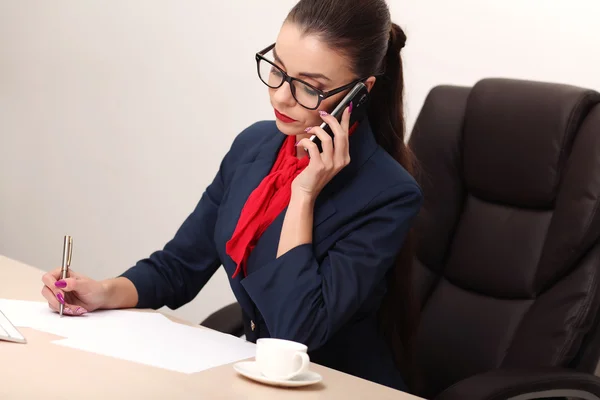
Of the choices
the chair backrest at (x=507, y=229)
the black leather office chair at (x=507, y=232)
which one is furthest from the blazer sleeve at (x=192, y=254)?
the chair backrest at (x=507, y=229)

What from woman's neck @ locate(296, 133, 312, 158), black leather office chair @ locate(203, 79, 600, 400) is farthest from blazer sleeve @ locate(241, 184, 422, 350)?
black leather office chair @ locate(203, 79, 600, 400)

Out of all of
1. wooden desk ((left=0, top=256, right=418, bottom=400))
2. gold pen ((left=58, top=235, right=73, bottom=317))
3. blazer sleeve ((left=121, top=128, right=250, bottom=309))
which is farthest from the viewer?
blazer sleeve ((left=121, top=128, right=250, bottom=309))

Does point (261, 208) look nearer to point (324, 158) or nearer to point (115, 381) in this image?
point (324, 158)

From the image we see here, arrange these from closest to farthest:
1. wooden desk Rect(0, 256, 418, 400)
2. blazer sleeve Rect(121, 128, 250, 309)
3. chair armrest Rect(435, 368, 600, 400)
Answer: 1. wooden desk Rect(0, 256, 418, 400)
2. chair armrest Rect(435, 368, 600, 400)
3. blazer sleeve Rect(121, 128, 250, 309)

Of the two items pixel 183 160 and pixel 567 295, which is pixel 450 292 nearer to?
pixel 567 295

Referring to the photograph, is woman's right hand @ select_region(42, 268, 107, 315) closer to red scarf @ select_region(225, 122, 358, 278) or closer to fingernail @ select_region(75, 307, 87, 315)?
fingernail @ select_region(75, 307, 87, 315)

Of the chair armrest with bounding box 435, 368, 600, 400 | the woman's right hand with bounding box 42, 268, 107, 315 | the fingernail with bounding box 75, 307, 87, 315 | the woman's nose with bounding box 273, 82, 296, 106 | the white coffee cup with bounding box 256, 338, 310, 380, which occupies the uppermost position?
the woman's nose with bounding box 273, 82, 296, 106

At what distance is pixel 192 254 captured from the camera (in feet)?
5.81

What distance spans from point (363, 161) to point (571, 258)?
0.45 meters

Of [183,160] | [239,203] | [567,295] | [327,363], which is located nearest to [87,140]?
[183,160]

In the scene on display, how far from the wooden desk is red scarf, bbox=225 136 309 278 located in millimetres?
361

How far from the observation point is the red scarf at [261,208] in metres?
1.56

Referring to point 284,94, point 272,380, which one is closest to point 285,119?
point 284,94

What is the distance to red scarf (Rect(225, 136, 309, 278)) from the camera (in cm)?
156
